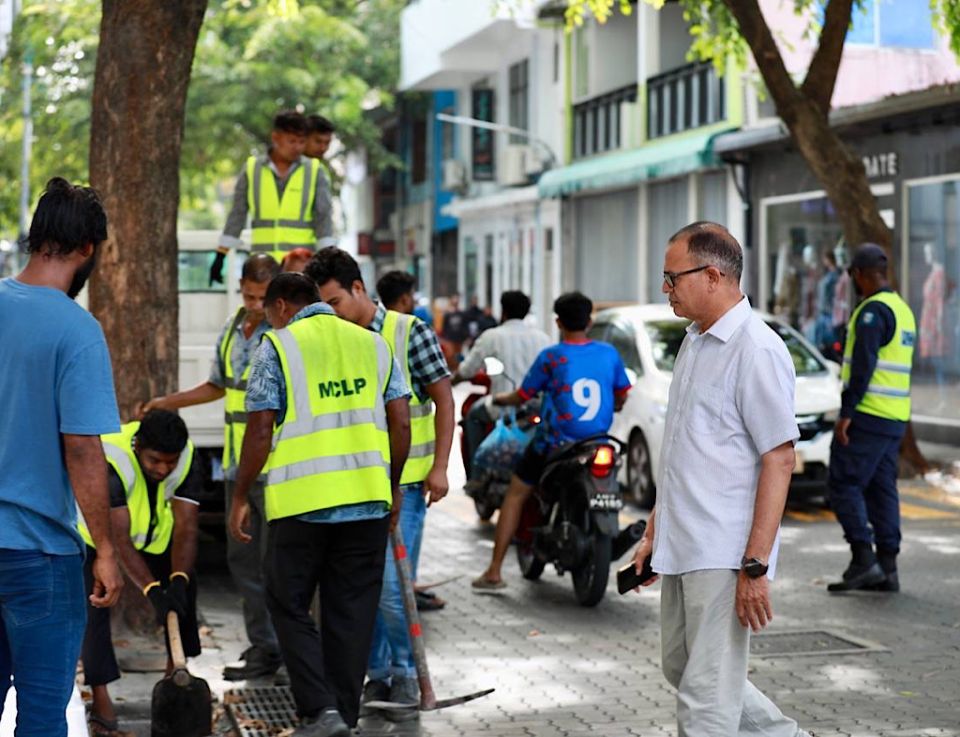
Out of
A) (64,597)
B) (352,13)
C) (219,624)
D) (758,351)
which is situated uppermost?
(352,13)

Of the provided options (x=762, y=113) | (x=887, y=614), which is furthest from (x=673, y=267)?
(x=762, y=113)

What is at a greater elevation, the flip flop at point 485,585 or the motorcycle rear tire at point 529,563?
the motorcycle rear tire at point 529,563

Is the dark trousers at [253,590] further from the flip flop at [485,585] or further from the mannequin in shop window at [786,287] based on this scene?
the mannequin in shop window at [786,287]

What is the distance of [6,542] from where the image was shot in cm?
492

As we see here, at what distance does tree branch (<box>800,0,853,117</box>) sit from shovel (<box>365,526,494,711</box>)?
994 cm

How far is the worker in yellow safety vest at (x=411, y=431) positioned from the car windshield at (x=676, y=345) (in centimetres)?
661

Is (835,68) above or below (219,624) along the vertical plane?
above

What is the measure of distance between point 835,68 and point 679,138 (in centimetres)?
1307

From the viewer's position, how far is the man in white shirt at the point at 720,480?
5.25 m

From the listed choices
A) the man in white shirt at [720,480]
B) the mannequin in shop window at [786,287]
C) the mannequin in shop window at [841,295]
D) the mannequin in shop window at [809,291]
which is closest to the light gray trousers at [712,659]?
the man in white shirt at [720,480]

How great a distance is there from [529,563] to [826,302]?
13.2 m

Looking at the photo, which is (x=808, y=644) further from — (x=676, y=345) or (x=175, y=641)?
(x=676, y=345)

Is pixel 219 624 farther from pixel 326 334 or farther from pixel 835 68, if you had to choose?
pixel 835 68

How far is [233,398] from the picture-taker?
28.0 feet
